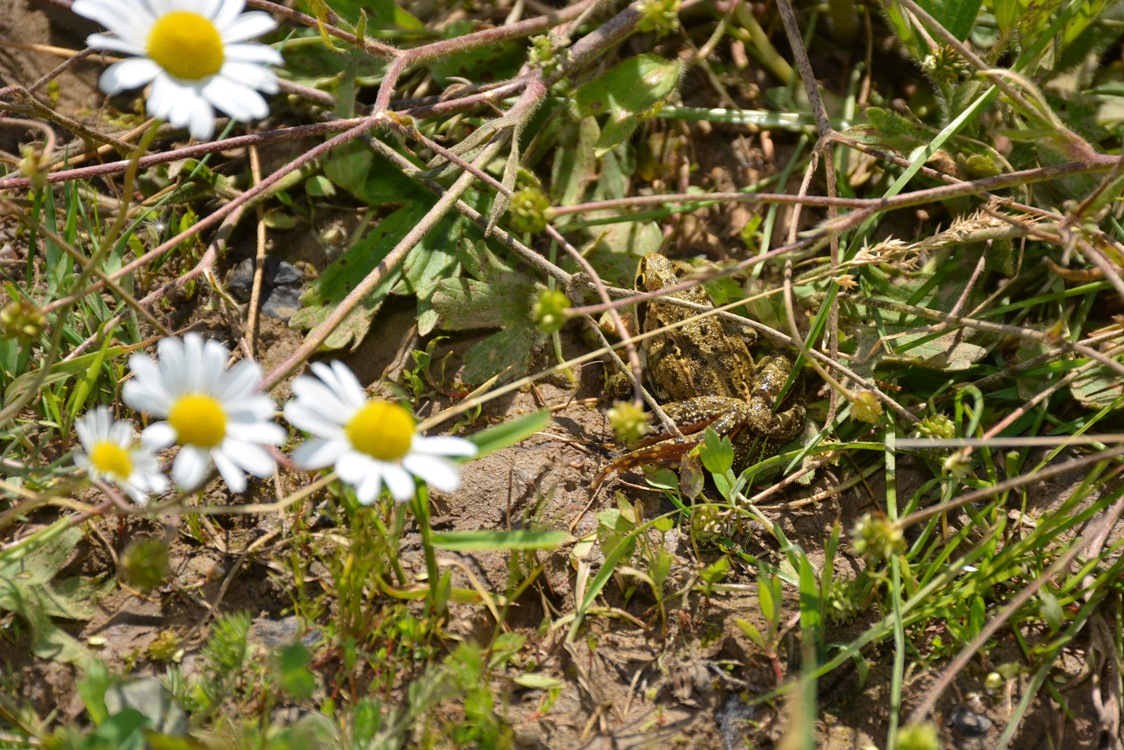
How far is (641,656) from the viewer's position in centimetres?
357

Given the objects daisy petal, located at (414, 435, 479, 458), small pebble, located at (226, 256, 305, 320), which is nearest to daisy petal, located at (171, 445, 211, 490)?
daisy petal, located at (414, 435, 479, 458)

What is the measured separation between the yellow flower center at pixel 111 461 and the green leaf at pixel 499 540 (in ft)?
3.71

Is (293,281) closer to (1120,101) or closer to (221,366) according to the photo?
(221,366)

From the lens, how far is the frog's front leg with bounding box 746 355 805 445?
4.25m

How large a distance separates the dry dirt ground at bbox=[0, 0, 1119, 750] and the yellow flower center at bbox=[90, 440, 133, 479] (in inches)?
31.4

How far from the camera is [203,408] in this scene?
2682 mm

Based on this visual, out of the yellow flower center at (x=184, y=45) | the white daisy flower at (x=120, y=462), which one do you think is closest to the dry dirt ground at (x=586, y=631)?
the white daisy flower at (x=120, y=462)

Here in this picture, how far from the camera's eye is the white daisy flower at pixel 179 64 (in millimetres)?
2801

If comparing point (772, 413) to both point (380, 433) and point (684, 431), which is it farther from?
point (380, 433)

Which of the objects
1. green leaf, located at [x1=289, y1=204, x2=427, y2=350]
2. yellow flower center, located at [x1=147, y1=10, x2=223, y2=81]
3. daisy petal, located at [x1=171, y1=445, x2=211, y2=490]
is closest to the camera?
daisy petal, located at [x1=171, y1=445, x2=211, y2=490]

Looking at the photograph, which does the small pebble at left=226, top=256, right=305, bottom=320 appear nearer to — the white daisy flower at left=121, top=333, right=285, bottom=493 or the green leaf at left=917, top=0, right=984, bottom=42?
the white daisy flower at left=121, top=333, right=285, bottom=493

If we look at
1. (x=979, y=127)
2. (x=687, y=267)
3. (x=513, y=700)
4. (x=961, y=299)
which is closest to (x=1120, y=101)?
(x=979, y=127)

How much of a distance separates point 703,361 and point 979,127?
2.05m

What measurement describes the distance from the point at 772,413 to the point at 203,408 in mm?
2808
